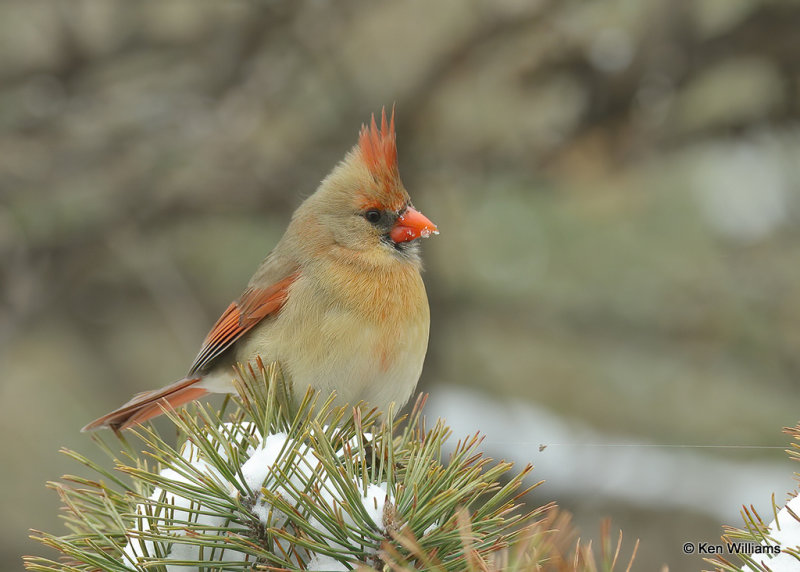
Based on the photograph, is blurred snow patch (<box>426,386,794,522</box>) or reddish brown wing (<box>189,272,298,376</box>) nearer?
reddish brown wing (<box>189,272,298,376</box>)

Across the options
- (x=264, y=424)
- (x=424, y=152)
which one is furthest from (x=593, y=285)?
(x=264, y=424)

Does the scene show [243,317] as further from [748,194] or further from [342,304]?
[748,194]

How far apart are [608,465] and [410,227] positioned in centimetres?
155

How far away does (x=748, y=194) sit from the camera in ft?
8.93

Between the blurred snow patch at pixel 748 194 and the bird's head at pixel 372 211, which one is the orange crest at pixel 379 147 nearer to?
the bird's head at pixel 372 211

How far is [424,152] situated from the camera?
9.55 feet

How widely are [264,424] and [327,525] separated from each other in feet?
0.49

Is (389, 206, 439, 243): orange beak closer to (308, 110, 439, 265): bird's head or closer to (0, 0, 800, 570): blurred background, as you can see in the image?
(308, 110, 439, 265): bird's head

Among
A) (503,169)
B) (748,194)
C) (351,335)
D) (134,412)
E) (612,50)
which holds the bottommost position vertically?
(134,412)

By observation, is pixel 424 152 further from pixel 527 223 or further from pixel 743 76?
pixel 743 76

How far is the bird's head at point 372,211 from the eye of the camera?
1301mm

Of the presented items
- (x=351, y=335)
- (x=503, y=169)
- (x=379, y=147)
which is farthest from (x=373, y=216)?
(x=503, y=169)

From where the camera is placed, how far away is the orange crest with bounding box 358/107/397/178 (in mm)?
1261

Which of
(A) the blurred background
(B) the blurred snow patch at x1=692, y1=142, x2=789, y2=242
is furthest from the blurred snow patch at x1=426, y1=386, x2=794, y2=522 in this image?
(B) the blurred snow patch at x1=692, y1=142, x2=789, y2=242
